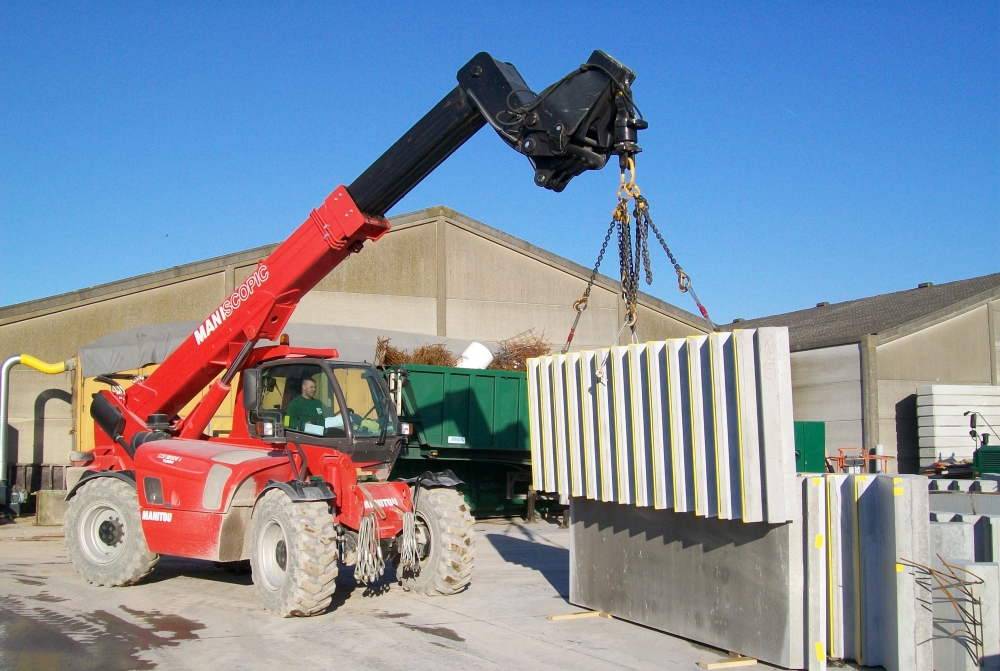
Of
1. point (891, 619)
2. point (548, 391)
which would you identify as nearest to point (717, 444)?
point (891, 619)

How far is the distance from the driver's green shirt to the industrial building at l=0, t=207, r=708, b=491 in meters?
10.0

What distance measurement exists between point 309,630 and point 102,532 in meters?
A: 3.75

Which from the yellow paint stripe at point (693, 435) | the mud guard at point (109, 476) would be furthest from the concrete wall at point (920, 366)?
the mud guard at point (109, 476)

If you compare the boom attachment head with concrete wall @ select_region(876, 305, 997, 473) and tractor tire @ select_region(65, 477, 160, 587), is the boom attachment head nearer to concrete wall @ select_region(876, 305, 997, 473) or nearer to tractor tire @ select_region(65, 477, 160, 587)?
tractor tire @ select_region(65, 477, 160, 587)

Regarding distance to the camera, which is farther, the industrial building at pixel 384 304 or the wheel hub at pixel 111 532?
the industrial building at pixel 384 304

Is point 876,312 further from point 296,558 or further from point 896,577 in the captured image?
point 296,558

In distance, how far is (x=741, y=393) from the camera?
21.9ft

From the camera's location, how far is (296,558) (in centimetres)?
805

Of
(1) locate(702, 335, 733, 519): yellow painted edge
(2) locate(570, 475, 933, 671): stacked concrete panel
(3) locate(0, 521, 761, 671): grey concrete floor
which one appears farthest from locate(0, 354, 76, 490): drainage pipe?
(1) locate(702, 335, 733, 519): yellow painted edge

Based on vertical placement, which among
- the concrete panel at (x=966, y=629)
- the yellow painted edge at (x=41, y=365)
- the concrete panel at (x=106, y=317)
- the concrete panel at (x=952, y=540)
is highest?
the concrete panel at (x=106, y=317)

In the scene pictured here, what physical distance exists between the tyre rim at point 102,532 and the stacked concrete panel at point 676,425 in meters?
4.85

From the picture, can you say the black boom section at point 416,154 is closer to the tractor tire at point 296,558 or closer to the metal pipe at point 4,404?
the tractor tire at point 296,558

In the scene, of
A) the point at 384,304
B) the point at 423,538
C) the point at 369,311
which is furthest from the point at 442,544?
the point at 384,304

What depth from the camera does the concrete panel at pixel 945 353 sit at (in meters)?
22.7
